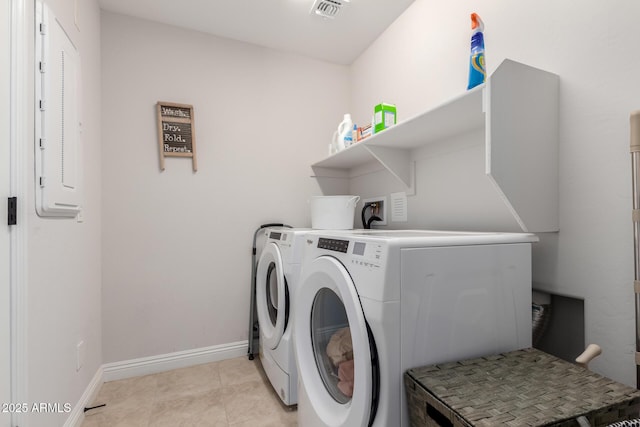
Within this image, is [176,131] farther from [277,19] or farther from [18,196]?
[18,196]

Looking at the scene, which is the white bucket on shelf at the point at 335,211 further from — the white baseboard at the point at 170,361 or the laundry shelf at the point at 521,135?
the white baseboard at the point at 170,361

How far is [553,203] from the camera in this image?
4.12 ft

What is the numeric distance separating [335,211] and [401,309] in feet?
3.93

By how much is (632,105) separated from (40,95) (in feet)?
7.29

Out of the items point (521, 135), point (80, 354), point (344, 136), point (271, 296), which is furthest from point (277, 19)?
point (80, 354)

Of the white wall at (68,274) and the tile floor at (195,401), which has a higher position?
the white wall at (68,274)

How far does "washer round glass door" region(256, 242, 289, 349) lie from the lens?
1.77 meters

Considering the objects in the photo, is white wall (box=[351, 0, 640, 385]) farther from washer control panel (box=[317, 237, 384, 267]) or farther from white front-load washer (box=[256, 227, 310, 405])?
white front-load washer (box=[256, 227, 310, 405])

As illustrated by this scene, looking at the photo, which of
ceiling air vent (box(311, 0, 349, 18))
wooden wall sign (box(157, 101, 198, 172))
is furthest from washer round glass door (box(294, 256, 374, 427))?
ceiling air vent (box(311, 0, 349, 18))

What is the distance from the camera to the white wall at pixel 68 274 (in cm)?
118

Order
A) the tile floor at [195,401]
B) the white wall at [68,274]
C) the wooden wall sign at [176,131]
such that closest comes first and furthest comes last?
the white wall at [68,274]
the tile floor at [195,401]
the wooden wall sign at [176,131]

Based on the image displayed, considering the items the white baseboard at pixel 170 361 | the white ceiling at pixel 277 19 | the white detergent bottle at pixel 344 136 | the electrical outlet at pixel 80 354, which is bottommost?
the white baseboard at pixel 170 361

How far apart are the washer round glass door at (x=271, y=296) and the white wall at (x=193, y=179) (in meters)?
0.39

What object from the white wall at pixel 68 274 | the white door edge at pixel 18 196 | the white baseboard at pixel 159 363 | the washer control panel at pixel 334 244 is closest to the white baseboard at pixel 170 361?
the white baseboard at pixel 159 363
